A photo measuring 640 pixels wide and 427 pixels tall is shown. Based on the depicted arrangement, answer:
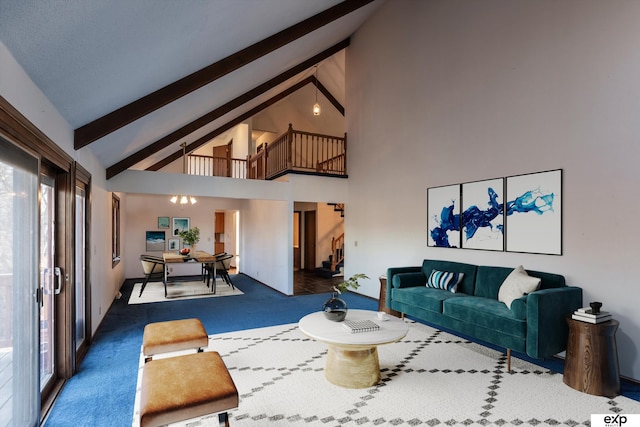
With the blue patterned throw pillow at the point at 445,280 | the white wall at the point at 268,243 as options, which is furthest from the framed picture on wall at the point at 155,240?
the blue patterned throw pillow at the point at 445,280

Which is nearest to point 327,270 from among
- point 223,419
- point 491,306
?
point 491,306

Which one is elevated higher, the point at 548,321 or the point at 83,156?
the point at 83,156

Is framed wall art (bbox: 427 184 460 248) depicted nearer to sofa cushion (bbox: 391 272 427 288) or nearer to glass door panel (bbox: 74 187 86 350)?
sofa cushion (bbox: 391 272 427 288)

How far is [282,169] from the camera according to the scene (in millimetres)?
7492

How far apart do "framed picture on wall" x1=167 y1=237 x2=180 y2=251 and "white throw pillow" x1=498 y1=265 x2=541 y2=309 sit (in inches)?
339

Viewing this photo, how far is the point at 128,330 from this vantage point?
15.4ft

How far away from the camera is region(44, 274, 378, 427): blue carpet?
264 cm

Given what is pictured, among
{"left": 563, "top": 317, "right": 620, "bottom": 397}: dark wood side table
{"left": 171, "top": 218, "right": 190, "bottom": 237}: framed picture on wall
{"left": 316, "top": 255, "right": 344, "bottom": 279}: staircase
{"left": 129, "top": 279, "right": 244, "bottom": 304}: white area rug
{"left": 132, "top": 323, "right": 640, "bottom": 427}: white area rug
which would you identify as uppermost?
{"left": 171, "top": 218, "right": 190, "bottom": 237}: framed picture on wall

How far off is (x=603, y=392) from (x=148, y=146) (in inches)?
258

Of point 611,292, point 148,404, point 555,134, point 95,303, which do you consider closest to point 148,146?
point 95,303

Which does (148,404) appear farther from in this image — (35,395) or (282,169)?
(282,169)

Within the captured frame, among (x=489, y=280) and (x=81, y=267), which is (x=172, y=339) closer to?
(x=81, y=267)

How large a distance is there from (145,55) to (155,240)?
8118 mm

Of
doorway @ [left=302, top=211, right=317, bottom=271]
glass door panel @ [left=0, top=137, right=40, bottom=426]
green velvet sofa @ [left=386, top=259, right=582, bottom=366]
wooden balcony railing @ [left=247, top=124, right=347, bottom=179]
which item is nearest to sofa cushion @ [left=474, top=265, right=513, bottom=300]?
green velvet sofa @ [left=386, top=259, right=582, bottom=366]
